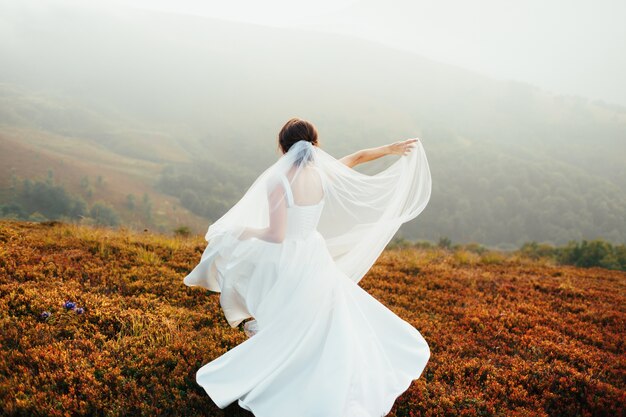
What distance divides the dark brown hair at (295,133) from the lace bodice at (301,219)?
579mm

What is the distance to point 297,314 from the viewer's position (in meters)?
4.34

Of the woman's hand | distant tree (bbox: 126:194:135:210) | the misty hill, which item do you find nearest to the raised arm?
the woman's hand

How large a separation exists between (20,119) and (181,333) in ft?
544

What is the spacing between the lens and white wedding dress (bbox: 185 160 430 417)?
399cm

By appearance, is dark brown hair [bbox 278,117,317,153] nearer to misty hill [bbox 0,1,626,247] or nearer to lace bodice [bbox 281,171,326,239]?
lace bodice [bbox 281,171,326,239]

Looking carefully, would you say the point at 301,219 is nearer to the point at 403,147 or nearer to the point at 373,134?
the point at 403,147

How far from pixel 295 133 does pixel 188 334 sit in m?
3.07

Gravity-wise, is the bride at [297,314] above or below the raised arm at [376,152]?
below

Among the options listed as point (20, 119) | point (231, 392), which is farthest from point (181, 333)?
point (20, 119)

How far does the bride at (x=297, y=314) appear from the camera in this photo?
159 inches

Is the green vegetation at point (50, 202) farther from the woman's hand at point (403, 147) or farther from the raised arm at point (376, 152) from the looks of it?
the woman's hand at point (403, 147)

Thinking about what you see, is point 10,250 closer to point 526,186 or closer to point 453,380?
point 453,380

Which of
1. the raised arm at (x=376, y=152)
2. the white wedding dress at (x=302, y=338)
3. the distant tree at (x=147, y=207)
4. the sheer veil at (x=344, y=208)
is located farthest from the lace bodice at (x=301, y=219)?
the distant tree at (x=147, y=207)

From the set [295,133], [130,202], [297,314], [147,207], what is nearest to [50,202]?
[130,202]
